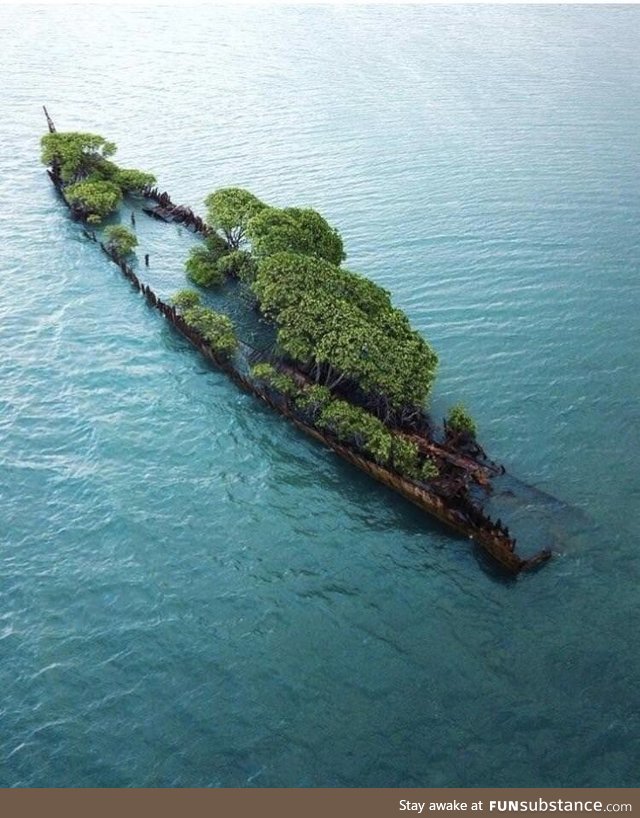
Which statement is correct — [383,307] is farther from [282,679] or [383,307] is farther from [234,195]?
[282,679]

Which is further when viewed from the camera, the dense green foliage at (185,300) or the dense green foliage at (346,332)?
the dense green foliage at (185,300)

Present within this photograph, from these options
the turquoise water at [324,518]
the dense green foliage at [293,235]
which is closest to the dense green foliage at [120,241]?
the turquoise water at [324,518]

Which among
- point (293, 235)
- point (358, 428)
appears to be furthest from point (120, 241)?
point (358, 428)

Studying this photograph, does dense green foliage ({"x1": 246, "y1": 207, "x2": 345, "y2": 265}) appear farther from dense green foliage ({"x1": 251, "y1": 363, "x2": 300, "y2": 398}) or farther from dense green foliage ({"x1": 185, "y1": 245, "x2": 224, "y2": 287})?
dense green foliage ({"x1": 251, "y1": 363, "x2": 300, "y2": 398})

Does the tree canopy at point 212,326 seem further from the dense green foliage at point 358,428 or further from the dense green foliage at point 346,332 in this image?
the dense green foliage at point 358,428

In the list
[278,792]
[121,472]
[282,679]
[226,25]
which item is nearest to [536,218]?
[121,472]

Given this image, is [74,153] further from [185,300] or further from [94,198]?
[185,300]

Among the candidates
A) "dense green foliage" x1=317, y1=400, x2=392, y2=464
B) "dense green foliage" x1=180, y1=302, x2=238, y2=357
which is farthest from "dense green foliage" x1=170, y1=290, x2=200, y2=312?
"dense green foliage" x1=317, y1=400, x2=392, y2=464
